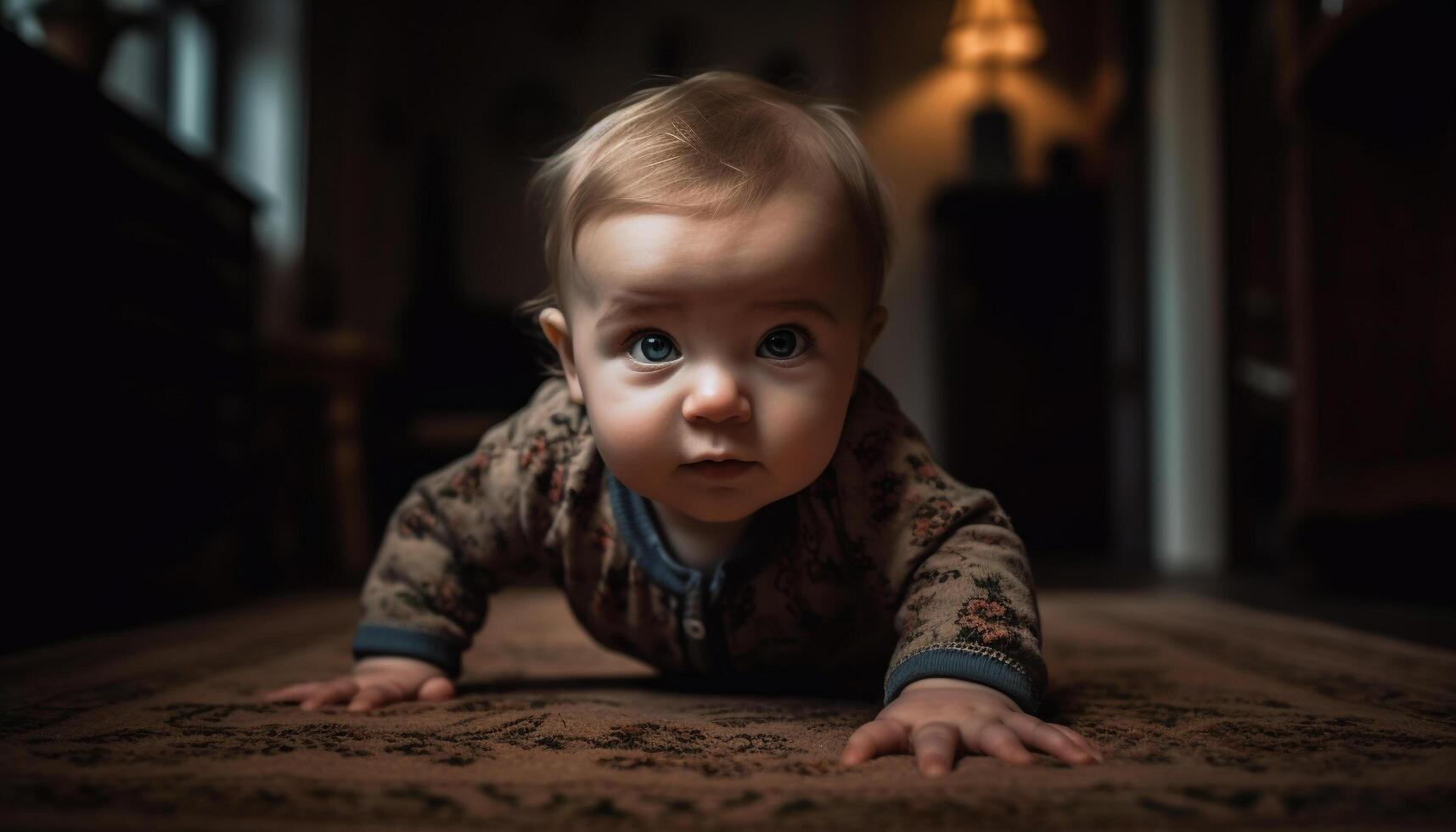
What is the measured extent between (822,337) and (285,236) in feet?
8.75

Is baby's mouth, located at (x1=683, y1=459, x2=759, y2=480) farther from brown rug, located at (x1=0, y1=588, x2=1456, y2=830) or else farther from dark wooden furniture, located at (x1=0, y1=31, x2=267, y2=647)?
dark wooden furniture, located at (x1=0, y1=31, x2=267, y2=647)

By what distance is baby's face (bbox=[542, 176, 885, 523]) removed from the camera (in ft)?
1.97

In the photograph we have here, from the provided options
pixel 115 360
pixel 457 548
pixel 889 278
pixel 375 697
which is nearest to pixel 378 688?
pixel 375 697

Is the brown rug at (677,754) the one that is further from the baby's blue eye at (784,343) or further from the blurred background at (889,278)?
the blurred background at (889,278)

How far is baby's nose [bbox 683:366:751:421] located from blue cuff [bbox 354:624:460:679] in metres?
0.32

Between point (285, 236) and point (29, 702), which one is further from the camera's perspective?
point (285, 236)

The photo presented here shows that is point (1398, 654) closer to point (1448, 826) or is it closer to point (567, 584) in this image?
point (1448, 826)

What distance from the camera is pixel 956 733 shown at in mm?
546

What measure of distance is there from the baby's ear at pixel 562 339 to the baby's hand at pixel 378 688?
23 cm

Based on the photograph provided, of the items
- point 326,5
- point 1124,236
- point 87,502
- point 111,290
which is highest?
point 326,5


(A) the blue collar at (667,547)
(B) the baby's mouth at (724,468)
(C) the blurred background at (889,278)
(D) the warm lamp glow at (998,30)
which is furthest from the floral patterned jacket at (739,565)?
(D) the warm lamp glow at (998,30)

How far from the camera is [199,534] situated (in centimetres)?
157

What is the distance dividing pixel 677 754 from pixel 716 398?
19cm

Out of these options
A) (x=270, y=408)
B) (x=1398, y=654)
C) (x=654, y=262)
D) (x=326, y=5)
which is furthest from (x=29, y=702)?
(x=326, y=5)
